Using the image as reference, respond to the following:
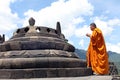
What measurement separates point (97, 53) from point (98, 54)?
7cm

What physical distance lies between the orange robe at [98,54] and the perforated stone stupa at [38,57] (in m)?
0.75

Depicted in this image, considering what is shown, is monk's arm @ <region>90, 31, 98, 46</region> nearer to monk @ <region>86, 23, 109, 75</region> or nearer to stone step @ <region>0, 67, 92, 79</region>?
monk @ <region>86, 23, 109, 75</region>

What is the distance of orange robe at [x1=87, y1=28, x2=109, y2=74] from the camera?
37.9 feet

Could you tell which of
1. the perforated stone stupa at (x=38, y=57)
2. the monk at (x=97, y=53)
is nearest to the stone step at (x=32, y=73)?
the perforated stone stupa at (x=38, y=57)

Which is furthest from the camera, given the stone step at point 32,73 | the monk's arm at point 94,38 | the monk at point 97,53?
the monk's arm at point 94,38

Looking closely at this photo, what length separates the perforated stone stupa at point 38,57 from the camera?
11555mm

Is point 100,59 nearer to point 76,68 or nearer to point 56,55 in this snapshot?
point 76,68

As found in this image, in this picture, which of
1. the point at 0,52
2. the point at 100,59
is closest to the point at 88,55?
the point at 100,59

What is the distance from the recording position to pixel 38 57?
12.3 m

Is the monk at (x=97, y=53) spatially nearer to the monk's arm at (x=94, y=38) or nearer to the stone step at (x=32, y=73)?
the monk's arm at (x=94, y=38)

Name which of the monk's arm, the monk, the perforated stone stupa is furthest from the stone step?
the monk's arm

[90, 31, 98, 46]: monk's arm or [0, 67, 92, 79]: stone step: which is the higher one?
[90, 31, 98, 46]: monk's arm

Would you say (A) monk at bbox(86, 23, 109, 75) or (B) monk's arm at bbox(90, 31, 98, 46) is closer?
(A) monk at bbox(86, 23, 109, 75)

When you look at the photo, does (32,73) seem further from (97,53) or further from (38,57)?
(97,53)
